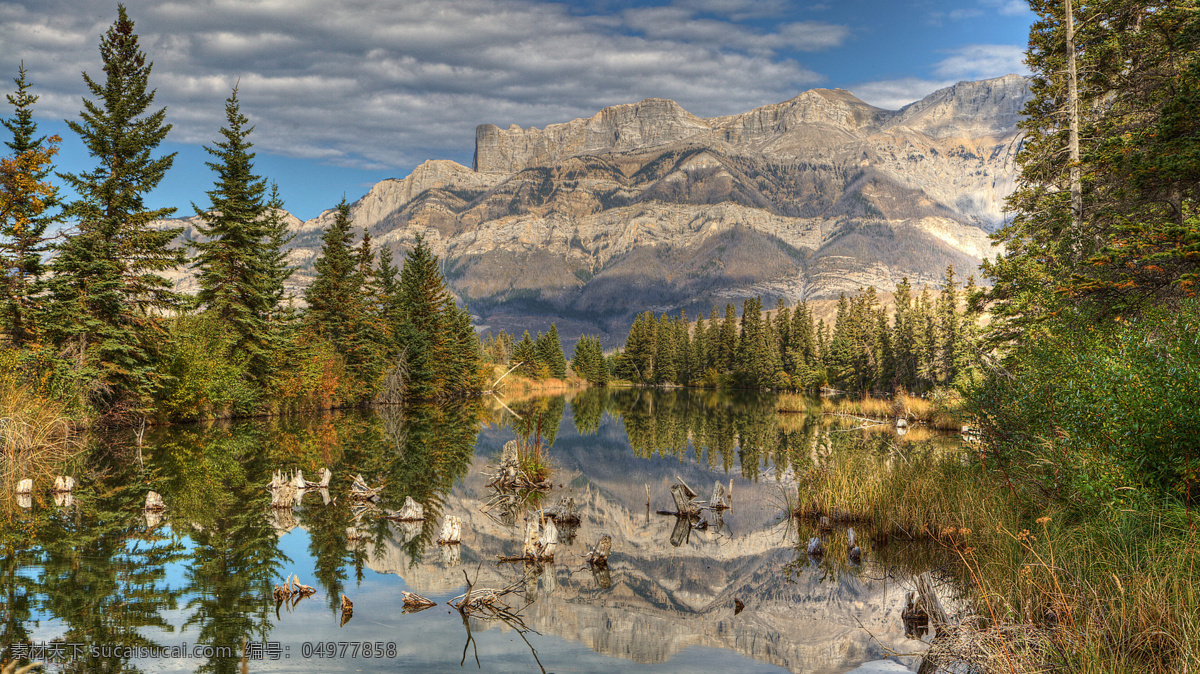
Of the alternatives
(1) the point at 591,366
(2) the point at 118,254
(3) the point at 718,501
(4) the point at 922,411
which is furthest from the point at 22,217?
(1) the point at 591,366

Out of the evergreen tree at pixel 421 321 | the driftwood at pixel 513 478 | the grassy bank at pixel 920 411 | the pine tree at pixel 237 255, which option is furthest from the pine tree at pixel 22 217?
the grassy bank at pixel 920 411

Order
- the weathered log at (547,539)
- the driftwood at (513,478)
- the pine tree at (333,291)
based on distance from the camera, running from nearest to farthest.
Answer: the weathered log at (547,539) < the driftwood at (513,478) < the pine tree at (333,291)

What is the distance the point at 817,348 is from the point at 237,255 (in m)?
84.8

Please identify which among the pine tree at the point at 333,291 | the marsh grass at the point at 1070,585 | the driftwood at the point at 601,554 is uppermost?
the pine tree at the point at 333,291

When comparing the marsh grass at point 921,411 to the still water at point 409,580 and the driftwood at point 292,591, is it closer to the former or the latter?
the still water at point 409,580

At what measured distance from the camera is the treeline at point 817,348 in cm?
6225

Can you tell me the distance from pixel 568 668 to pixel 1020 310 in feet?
64.9

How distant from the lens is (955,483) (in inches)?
524

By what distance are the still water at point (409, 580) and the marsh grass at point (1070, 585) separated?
1187 mm

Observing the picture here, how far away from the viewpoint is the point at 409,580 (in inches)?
400

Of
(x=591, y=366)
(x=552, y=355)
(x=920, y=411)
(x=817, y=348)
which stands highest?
(x=817, y=348)

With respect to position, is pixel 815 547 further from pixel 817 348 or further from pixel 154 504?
pixel 817 348

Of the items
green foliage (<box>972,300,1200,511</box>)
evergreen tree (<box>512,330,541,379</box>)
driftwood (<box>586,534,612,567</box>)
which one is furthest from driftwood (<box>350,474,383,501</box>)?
evergreen tree (<box>512,330,541,379</box>)

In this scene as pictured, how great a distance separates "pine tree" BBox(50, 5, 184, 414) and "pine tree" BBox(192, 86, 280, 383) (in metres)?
5.47
